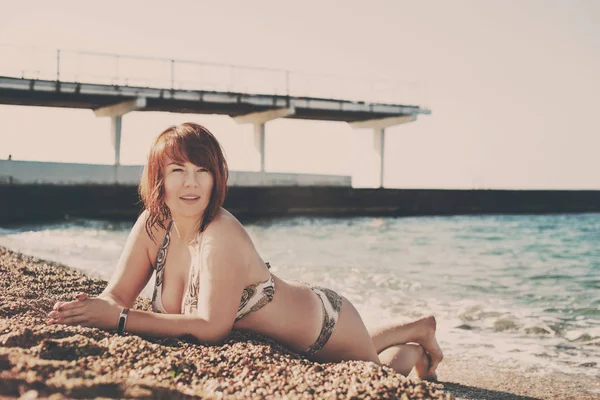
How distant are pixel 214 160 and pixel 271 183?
84.9 ft

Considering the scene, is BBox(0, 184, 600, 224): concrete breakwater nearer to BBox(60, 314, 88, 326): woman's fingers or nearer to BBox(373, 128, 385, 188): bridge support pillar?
BBox(373, 128, 385, 188): bridge support pillar

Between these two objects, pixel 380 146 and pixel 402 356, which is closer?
pixel 402 356

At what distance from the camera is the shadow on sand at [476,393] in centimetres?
333

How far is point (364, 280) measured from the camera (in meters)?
8.23

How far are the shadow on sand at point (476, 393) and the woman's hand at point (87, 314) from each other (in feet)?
5.79

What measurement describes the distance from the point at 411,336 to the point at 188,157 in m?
1.65

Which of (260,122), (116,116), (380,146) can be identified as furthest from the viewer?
(380,146)

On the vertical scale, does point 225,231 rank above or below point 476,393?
above

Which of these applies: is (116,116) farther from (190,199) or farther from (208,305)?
(208,305)

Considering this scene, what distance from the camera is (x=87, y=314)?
2568mm

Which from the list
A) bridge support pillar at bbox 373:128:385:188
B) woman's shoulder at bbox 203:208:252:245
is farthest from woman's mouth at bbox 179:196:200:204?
bridge support pillar at bbox 373:128:385:188

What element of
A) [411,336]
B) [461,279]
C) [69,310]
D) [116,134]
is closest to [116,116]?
[116,134]

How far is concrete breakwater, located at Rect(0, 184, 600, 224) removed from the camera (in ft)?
76.7

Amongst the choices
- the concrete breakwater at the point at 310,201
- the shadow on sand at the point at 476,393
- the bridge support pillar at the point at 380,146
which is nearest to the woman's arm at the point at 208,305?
the shadow on sand at the point at 476,393
